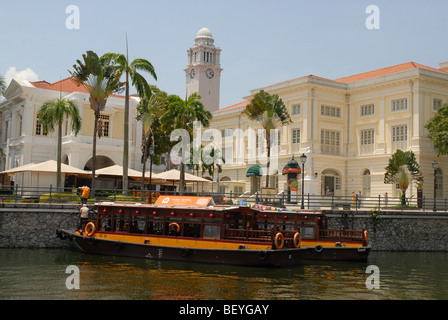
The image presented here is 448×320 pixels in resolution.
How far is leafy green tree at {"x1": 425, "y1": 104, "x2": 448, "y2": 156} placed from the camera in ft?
134

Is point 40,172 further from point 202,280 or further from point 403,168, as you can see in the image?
point 403,168

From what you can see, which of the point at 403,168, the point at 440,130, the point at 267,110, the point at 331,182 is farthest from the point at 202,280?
the point at 331,182

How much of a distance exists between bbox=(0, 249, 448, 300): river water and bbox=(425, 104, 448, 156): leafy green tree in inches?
753

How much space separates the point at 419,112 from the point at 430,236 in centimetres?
1604

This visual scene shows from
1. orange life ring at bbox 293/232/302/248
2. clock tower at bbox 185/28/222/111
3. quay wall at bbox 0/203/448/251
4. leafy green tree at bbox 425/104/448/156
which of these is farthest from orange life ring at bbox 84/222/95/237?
clock tower at bbox 185/28/222/111

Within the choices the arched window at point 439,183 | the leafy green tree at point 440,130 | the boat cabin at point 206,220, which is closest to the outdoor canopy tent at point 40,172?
the boat cabin at point 206,220

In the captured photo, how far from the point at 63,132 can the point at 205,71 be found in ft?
151

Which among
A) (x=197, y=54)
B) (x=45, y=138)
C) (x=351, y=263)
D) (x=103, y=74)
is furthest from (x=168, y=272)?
(x=197, y=54)

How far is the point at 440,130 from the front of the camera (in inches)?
1642

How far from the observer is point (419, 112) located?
4375cm

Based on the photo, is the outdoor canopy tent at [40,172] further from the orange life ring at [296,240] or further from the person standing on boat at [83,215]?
the orange life ring at [296,240]

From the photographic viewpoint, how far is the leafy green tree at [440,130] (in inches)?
1610
